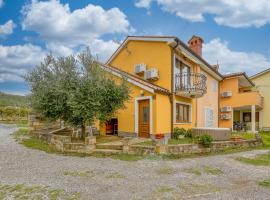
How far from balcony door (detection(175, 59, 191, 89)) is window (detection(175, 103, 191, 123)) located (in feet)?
4.58

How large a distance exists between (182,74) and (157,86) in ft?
7.08

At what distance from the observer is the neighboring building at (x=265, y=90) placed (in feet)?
86.1

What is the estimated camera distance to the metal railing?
14.8m

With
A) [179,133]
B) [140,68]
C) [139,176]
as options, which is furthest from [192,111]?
[139,176]

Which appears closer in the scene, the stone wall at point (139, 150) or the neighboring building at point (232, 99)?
the stone wall at point (139, 150)

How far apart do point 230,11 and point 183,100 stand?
21.1 feet

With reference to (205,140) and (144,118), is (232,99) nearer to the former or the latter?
(144,118)

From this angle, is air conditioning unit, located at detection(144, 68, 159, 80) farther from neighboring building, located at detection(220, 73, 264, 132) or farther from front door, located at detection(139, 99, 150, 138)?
neighboring building, located at detection(220, 73, 264, 132)

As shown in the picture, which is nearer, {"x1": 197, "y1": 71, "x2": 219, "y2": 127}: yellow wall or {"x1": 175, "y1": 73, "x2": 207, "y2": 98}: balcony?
{"x1": 175, "y1": 73, "x2": 207, "y2": 98}: balcony

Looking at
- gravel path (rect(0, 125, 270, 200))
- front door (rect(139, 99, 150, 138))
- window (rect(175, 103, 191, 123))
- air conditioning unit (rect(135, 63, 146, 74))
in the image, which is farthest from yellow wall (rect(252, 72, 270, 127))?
gravel path (rect(0, 125, 270, 200))

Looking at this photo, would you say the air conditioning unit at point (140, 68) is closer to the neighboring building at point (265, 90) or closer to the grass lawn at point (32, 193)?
the grass lawn at point (32, 193)

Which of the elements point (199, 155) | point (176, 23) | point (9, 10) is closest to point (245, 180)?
point (199, 155)

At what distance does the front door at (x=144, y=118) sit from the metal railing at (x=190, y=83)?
2.36 meters

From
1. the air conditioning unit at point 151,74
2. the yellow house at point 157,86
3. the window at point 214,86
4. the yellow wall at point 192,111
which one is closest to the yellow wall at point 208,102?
the window at point 214,86
